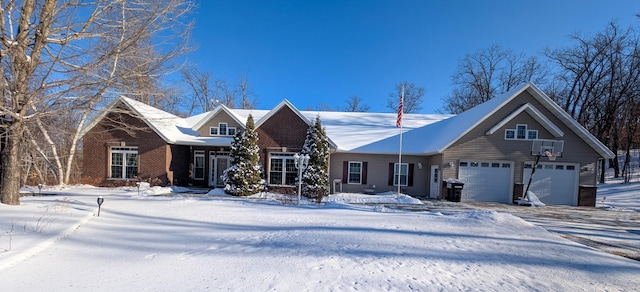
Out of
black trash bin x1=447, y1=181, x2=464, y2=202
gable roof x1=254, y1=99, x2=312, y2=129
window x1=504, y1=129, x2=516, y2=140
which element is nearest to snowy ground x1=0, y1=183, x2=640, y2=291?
black trash bin x1=447, y1=181, x2=464, y2=202

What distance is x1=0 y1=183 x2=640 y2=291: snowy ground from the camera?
3926 mm

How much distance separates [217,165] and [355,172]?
338 inches

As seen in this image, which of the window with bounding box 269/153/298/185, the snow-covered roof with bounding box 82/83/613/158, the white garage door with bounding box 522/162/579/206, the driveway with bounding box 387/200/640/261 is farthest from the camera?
the window with bounding box 269/153/298/185

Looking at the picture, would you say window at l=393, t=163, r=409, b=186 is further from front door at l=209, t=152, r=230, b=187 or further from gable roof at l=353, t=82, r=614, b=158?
front door at l=209, t=152, r=230, b=187

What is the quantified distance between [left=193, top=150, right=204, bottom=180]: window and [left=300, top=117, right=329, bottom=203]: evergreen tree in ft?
24.3

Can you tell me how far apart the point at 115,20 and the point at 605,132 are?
40.0 metres

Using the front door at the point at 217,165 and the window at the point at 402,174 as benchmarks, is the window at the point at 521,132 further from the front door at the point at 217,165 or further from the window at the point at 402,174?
the front door at the point at 217,165

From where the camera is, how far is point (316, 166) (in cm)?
1466

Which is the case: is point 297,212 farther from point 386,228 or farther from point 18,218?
point 18,218

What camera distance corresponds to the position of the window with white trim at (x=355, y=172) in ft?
57.4

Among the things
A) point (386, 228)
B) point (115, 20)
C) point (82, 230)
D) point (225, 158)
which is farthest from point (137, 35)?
point (225, 158)

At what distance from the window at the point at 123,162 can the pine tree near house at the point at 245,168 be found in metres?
6.30

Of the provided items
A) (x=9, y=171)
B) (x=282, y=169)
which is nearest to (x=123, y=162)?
(x=282, y=169)

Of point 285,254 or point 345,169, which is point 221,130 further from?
point 285,254
